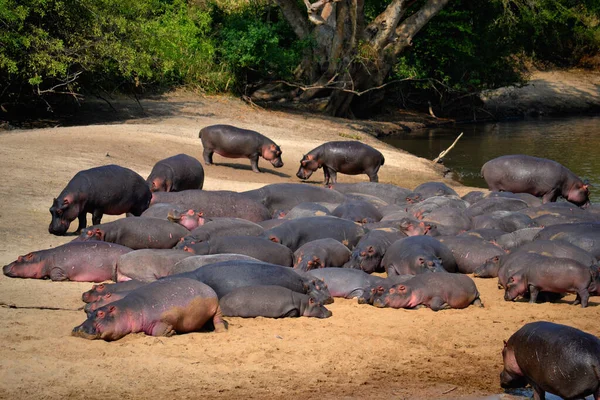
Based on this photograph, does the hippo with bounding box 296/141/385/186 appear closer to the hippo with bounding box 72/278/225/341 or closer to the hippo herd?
the hippo herd

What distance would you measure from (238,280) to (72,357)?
1796 millimetres

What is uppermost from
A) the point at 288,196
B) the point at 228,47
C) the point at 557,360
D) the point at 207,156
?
the point at 228,47

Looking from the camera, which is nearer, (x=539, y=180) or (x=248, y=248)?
(x=248, y=248)

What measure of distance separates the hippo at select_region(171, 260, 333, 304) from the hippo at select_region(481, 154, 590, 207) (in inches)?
287

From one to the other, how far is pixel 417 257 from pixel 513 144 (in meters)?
16.5

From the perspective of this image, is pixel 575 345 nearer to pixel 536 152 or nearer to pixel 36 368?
pixel 36 368

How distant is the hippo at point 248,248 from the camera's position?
26.8ft

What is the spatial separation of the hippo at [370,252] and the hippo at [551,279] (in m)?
1.51

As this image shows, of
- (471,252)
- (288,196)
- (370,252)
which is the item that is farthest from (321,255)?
(288,196)

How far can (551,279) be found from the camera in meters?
7.53

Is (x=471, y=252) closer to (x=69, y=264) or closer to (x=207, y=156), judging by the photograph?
(x=69, y=264)

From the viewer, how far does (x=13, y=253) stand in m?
8.26

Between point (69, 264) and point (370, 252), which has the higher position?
point (69, 264)

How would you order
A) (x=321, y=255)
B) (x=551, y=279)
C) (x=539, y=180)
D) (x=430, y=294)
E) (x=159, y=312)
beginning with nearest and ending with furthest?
(x=159, y=312), (x=430, y=294), (x=551, y=279), (x=321, y=255), (x=539, y=180)
